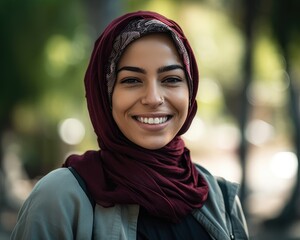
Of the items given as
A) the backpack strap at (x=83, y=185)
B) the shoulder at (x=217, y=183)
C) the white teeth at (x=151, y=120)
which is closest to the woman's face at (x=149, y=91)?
the white teeth at (x=151, y=120)

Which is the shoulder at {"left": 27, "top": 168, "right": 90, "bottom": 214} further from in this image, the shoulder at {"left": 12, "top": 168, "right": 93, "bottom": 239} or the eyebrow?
the eyebrow

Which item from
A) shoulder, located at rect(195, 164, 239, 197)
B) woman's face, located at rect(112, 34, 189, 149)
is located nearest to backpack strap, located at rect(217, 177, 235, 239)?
shoulder, located at rect(195, 164, 239, 197)

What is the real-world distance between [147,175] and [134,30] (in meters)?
0.51

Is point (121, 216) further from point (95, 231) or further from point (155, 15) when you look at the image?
point (155, 15)

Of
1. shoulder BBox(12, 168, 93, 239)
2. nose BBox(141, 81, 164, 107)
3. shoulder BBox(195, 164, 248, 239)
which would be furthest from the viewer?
shoulder BBox(195, 164, 248, 239)

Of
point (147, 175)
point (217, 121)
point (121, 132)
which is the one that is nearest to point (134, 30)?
point (121, 132)

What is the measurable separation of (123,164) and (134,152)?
0.06m

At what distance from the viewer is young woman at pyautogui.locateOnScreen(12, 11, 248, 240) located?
2.12 meters

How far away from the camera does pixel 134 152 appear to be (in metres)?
2.22

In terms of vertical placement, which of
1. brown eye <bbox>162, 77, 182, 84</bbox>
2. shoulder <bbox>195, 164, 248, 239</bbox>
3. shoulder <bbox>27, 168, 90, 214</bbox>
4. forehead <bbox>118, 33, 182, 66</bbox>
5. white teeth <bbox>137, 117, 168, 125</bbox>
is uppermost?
forehead <bbox>118, 33, 182, 66</bbox>

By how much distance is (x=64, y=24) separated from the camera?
15.1 metres

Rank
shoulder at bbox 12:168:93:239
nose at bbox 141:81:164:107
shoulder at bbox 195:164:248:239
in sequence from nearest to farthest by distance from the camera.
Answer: shoulder at bbox 12:168:93:239 < nose at bbox 141:81:164:107 < shoulder at bbox 195:164:248:239

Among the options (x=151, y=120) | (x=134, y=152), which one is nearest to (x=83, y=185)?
(x=134, y=152)

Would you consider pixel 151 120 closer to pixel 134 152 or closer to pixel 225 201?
pixel 134 152
